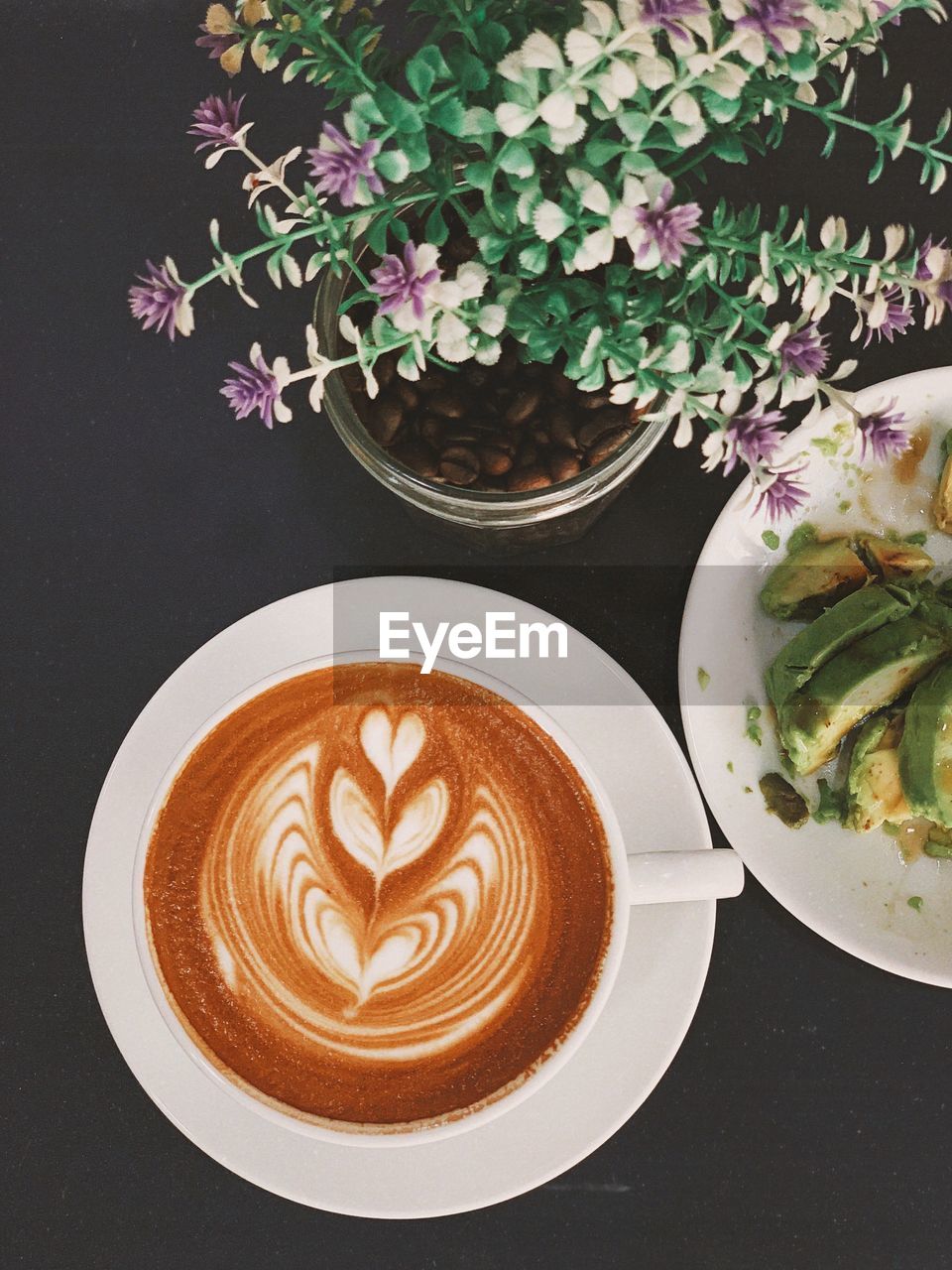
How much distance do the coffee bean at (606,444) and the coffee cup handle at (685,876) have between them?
314 millimetres

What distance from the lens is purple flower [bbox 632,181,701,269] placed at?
1.87 feet

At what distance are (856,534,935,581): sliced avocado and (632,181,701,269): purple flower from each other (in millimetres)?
530

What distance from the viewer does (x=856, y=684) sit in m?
0.97

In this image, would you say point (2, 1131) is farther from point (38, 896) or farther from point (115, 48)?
point (115, 48)

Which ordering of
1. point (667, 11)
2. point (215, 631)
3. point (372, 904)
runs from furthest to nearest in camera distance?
point (215, 631), point (372, 904), point (667, 11)

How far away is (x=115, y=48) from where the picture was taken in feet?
3.61

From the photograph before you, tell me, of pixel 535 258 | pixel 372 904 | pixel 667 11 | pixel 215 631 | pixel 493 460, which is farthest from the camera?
pixel 215 631

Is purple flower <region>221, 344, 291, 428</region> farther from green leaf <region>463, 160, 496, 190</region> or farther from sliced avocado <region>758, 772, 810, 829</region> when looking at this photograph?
sliced avocado <region>758, 772, 810, 829</region>

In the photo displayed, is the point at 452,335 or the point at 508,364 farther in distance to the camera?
the point at 508,364

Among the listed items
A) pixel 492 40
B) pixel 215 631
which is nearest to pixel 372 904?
pixel 215 631

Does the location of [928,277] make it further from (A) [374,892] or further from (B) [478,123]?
(A) [374,892]

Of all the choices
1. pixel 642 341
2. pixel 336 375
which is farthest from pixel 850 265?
pixel 336 375

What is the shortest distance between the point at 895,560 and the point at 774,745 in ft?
0.64

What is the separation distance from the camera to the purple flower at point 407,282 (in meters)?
0.58
